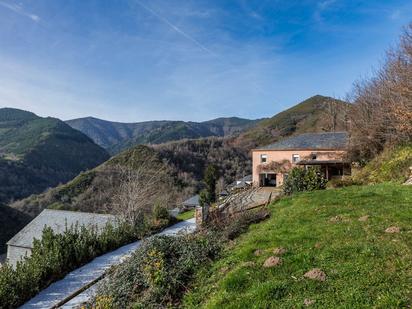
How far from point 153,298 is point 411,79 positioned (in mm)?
14846

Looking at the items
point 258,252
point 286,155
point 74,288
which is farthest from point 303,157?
point 74,288

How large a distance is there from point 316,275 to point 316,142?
27.6m

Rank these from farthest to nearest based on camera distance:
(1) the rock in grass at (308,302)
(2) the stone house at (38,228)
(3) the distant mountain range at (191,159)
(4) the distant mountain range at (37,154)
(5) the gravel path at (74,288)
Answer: (4) the distant mountain range at (37,154)
(3) the distant mountain range at (191,159)
(2) the stone house at (38,228)
(5) the gravel path at (74,288)
(1) the rock in grass at (308,302)

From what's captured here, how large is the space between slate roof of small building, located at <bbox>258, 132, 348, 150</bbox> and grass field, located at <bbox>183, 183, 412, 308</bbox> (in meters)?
21.7

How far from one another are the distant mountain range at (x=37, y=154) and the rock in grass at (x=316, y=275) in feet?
271

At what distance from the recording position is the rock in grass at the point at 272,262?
5.12m

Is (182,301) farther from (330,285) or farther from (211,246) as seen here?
(330,285)

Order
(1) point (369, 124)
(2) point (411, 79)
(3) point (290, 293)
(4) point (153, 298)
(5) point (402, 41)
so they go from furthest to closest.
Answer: (1) point (369, 124)
(5) point (402, 41)
(2) point (411, 79)
(4) point (153, 298)
(3) point (290, 293)

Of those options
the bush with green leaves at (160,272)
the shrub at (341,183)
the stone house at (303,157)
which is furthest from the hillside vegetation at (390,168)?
the bush with green leaves at (160,272)

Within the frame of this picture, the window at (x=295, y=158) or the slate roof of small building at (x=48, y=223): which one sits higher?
the window at (x=295, y=158)

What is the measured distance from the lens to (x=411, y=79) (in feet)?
45.8

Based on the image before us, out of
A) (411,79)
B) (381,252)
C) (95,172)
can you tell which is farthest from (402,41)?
(95,172)

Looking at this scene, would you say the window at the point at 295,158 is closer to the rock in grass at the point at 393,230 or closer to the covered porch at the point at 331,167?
the covered porch at the point at 331,167

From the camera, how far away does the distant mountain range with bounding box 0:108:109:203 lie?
8138cm
